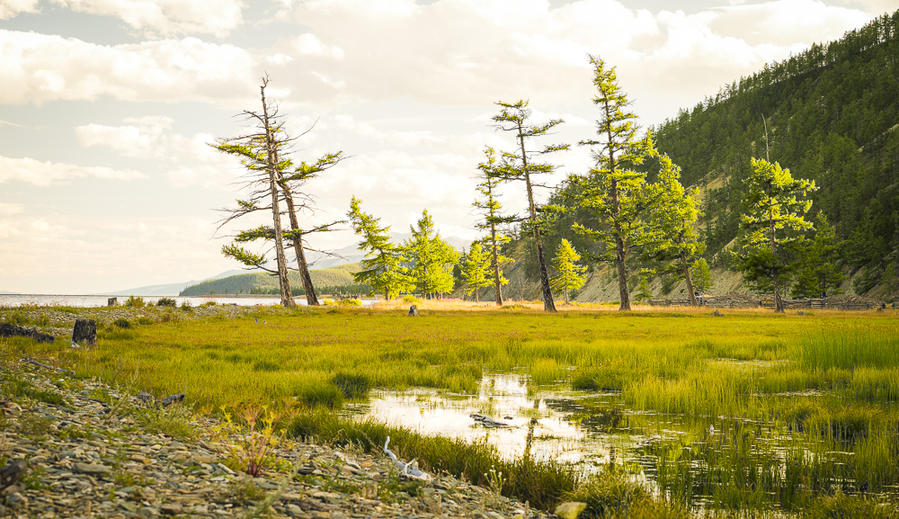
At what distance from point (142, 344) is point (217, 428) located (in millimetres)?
11064

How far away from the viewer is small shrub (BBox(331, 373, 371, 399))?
30.9 feet

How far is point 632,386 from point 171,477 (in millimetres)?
8098

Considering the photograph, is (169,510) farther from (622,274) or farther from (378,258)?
(378,258)

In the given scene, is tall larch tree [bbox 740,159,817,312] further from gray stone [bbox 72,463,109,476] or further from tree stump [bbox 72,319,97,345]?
gray stone [bbox 72,463,109,476]

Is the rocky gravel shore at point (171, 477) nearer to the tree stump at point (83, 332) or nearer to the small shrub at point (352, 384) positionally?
the small shrub at point (352, 384)

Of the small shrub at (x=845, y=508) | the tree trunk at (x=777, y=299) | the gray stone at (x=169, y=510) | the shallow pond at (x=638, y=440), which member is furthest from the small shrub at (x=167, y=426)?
the tree trunk at (x=777, y=299)

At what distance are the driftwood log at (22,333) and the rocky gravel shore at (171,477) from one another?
910 centimetres

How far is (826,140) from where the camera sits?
114 metres

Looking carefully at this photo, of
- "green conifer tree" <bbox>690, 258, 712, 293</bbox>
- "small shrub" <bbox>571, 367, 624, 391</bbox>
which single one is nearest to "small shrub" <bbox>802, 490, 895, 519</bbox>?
"small shrub" <bbox>571, 367, 624, 391</bbox>

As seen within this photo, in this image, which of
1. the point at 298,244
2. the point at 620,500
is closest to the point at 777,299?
the point at 298,244

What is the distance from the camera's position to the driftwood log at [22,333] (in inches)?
511

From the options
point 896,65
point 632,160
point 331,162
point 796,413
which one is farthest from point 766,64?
point 796,413

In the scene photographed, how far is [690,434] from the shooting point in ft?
21.6

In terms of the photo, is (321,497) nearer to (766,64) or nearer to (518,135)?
(518,135)
